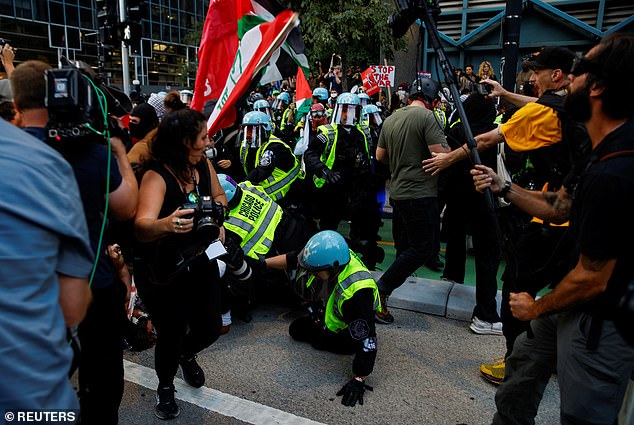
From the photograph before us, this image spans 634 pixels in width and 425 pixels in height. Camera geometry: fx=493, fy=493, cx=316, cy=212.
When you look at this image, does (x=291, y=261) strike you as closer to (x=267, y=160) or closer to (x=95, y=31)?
(x=267, y=160)

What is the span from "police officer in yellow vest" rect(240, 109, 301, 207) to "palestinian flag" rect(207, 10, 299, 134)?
2.63 feet

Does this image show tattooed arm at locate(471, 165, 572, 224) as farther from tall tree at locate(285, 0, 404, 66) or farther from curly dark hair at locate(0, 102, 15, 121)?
tall tree at locate(285, 0, 404, 66)

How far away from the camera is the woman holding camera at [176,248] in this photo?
2609 mm

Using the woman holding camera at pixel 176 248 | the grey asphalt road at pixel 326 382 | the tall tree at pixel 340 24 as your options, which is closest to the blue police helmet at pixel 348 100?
the grey asphalt road at pixel 326 382

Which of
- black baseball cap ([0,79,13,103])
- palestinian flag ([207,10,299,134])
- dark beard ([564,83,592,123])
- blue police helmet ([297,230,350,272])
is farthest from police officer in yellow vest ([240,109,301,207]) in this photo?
dark beard ([564,83,592,123])

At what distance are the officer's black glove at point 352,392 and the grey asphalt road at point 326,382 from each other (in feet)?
0.15

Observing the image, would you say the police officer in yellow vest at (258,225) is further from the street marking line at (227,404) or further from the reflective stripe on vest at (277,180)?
the street marking line at (227,404)

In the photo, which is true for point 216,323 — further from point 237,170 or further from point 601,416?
point 237,170

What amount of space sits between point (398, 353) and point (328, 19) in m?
13.0

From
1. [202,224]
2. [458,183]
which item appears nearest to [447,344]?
[458,183]

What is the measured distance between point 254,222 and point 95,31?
3204cm

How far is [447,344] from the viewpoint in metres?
3.96

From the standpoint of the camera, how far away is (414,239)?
430 centimetres

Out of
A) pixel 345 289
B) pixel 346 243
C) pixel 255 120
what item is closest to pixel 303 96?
pixel 255 120
